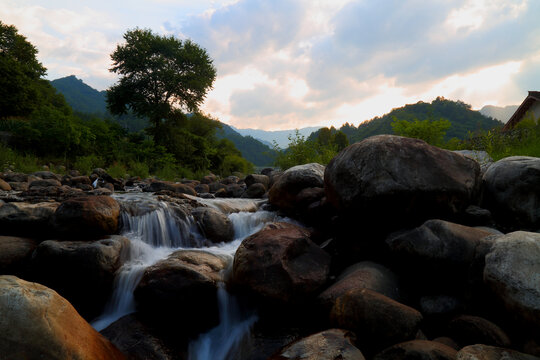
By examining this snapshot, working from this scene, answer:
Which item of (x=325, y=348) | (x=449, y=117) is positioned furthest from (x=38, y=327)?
(x=449, y=117)

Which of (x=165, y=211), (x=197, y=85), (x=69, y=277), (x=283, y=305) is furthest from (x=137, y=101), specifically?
(x=283, y=305)

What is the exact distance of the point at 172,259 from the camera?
436 centimetres

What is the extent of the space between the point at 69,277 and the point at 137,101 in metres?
23.9

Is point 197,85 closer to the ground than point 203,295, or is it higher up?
higher up

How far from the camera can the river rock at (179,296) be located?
3.75 m

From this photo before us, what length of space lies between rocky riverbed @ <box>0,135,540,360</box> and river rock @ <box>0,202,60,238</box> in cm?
2

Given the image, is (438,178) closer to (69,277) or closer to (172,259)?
(172,259)

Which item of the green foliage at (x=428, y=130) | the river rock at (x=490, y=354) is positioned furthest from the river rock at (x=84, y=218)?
the green foliage at (x=428, y=130)

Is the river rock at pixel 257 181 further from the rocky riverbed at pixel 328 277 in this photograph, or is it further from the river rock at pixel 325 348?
the river rock at pixel 325 348

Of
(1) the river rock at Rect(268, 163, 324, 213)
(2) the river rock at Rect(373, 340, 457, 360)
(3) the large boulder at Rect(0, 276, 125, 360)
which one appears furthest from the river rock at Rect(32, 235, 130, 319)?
(1) the river rock at Rect(268, 163, 324, 213)

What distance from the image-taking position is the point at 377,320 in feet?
9.18

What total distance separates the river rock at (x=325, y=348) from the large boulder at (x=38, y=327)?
5.90ft

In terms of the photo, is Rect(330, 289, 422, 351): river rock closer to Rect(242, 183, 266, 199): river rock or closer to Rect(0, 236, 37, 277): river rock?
Rect(0, 236, 37, 277): river rock

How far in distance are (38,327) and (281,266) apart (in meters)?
2.56
